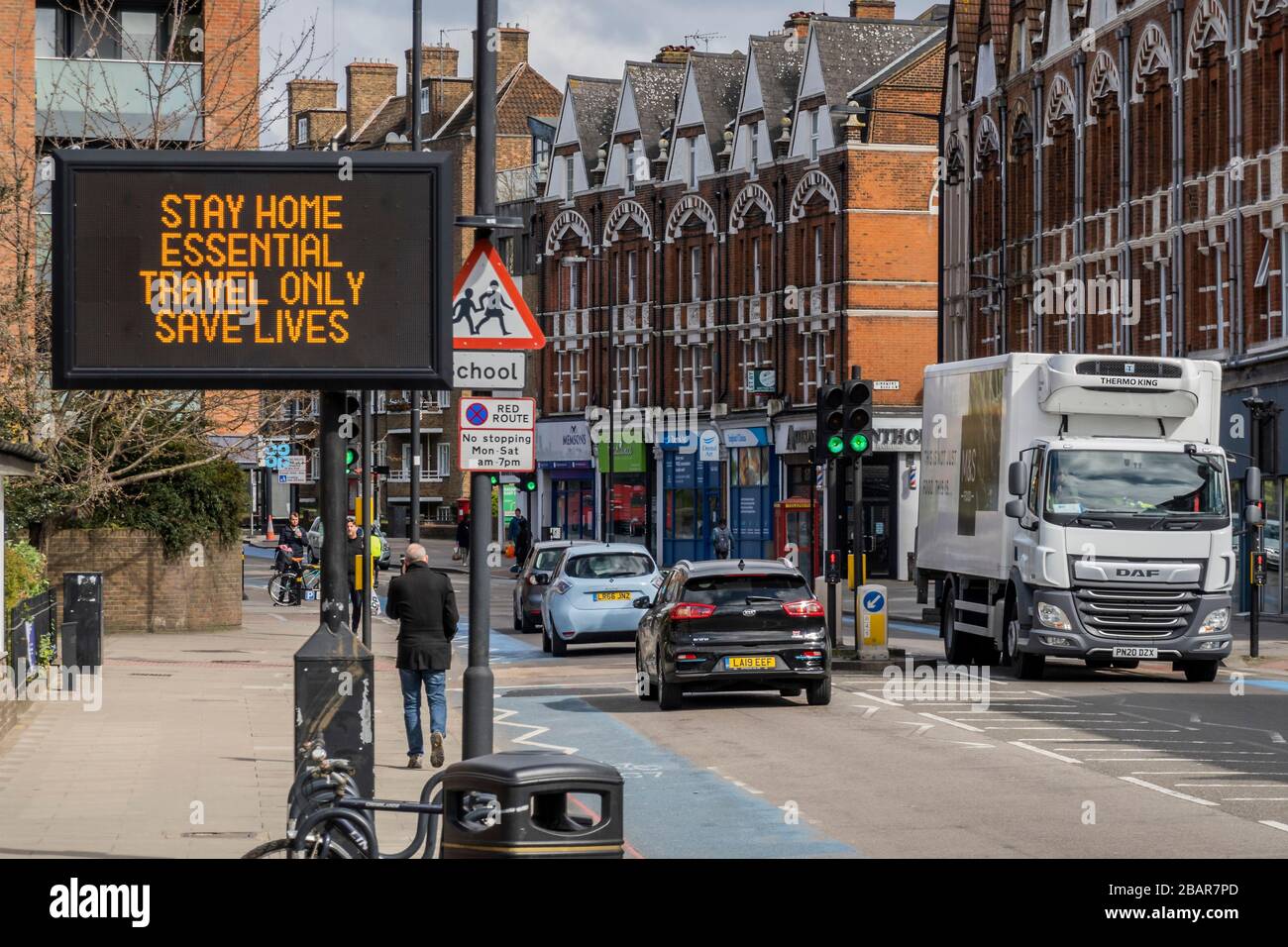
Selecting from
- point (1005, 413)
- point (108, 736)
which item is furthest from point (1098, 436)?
point (108, 736)

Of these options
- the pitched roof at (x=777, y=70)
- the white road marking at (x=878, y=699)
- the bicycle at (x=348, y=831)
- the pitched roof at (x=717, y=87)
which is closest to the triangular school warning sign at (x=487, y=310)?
the bicycle at (x=348, y=831)

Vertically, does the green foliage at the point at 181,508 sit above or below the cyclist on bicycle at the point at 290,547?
above

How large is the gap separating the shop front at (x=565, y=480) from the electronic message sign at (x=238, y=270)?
6691 cm

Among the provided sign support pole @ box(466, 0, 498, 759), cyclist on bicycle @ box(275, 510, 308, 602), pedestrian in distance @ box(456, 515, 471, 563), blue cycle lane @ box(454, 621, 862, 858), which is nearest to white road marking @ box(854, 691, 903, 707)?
blue cycle lane @ box(454, 621, 862, 858)

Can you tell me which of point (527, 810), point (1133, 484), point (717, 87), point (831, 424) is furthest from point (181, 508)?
point (717, 87)

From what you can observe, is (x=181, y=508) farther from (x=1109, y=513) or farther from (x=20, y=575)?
(x=1109, y=513)

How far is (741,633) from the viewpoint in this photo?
21.9m

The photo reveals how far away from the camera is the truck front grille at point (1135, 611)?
2478 centimetres

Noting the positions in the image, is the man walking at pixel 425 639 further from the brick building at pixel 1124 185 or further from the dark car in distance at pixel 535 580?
the dark car in distance at pixel 535 580

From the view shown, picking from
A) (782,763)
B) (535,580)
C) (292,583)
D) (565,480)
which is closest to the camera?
(782,763)

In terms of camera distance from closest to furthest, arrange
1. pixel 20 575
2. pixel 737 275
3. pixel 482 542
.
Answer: pixel 482 542
pixel 20 575
pixel 737 275

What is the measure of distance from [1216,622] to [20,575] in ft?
44.5

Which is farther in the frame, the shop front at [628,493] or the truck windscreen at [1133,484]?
the shop front at [628,493]
